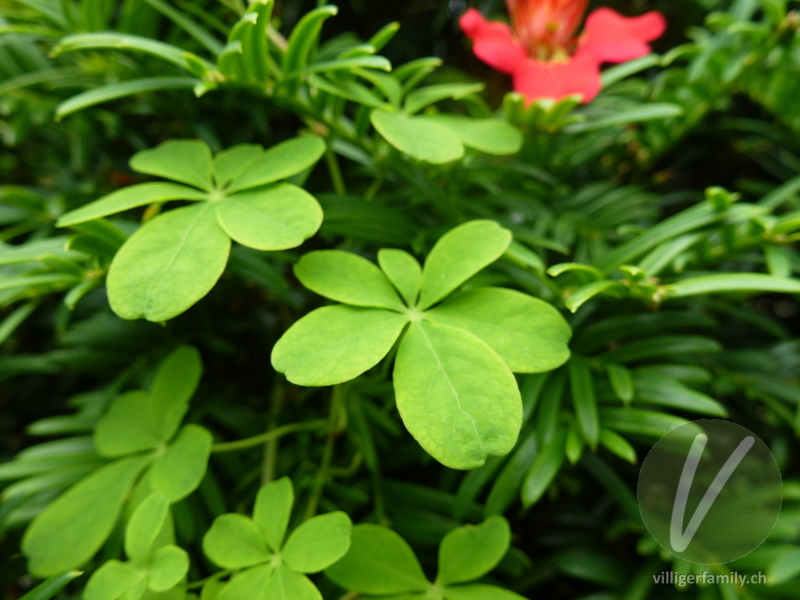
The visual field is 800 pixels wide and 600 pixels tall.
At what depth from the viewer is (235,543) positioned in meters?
0.45

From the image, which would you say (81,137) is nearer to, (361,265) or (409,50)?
(361,265)

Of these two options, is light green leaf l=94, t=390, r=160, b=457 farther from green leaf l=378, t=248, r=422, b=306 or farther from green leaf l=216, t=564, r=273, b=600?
green leaf l=378, t=248, r=422, b=306

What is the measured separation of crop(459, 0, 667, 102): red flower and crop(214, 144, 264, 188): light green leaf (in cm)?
34

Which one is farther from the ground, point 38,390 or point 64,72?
point 64,72

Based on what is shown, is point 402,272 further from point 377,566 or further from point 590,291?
point 377,566

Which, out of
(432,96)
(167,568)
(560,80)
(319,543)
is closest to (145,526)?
(167,568)

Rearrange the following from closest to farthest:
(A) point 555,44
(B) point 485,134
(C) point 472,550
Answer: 1. (C) point 472,550
2. (B) point 485,134
3. (A) point 555,44

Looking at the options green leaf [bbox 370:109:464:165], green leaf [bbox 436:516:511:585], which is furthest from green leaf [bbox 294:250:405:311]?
green leaf [bbox 436:516:511:585]

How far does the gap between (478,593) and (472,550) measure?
38mm

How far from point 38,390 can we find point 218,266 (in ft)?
2.21

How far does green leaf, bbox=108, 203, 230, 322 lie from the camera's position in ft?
1.34

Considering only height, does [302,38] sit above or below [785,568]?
above

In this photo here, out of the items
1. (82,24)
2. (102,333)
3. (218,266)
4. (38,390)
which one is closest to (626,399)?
(218,266)

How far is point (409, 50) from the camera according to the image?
1049 mm
